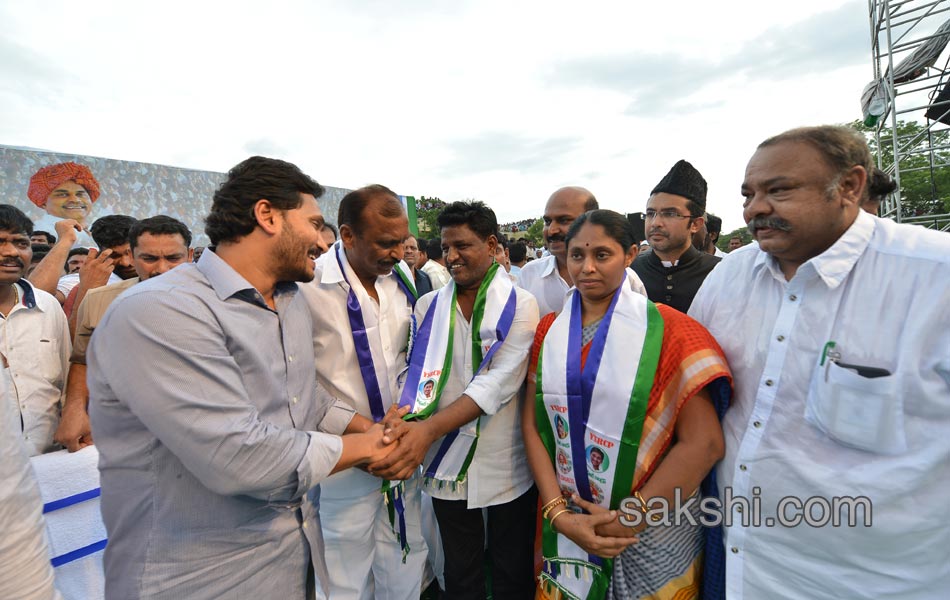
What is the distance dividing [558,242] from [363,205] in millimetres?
1489

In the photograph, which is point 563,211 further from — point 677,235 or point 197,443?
point 197,443

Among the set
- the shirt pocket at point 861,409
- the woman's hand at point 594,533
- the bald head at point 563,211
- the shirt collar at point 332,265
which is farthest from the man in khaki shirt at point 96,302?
the shirt pocket at point 861,409

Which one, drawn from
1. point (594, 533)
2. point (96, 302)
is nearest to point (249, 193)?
point (594, 533)

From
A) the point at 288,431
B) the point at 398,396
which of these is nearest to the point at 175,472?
the point at 288,431

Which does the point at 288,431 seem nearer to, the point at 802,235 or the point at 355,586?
the point at 355,586

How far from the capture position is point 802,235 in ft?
5.47

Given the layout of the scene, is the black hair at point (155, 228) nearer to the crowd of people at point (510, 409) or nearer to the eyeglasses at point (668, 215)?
the crowd of people at point (510, 409)

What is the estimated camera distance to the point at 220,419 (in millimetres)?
1347

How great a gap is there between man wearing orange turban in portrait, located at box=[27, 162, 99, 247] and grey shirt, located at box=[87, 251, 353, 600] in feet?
45.2

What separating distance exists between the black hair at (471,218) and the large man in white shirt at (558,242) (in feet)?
2.55

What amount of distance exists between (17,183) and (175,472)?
14984 millimetres

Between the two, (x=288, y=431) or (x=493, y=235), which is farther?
(x=493, y=235)

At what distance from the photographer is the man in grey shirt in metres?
1.33

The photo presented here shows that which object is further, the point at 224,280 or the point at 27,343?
the point at 27,343
